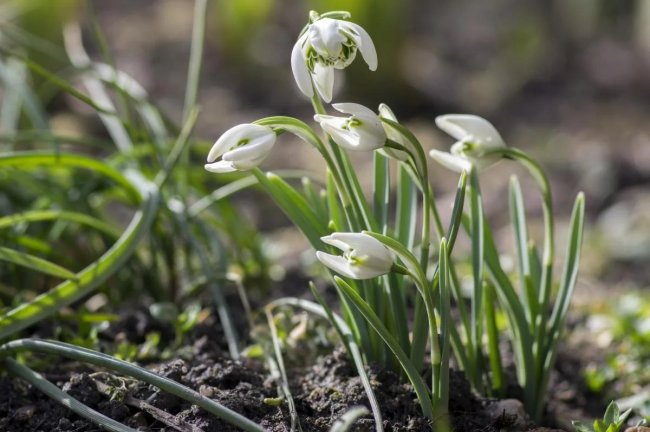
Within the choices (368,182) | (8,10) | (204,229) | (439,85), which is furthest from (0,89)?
(204,229)

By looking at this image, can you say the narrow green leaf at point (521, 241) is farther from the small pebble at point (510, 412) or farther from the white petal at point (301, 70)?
the white petal at point (301, 70)

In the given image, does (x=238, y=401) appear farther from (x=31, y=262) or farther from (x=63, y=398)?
(x=31, y=262)

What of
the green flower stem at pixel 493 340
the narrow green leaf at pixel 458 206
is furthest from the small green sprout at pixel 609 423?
the narrow green leaf at pixel 458 206

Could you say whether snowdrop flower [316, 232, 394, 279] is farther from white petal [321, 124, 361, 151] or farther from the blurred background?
the blurred background

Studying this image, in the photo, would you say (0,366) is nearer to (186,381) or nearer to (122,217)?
(186,381)

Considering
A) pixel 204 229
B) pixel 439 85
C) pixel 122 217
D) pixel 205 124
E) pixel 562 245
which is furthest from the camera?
pixel 439 85

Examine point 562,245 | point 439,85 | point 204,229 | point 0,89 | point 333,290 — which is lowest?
point 562,245

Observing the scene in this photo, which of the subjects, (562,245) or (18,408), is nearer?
(18,408)
